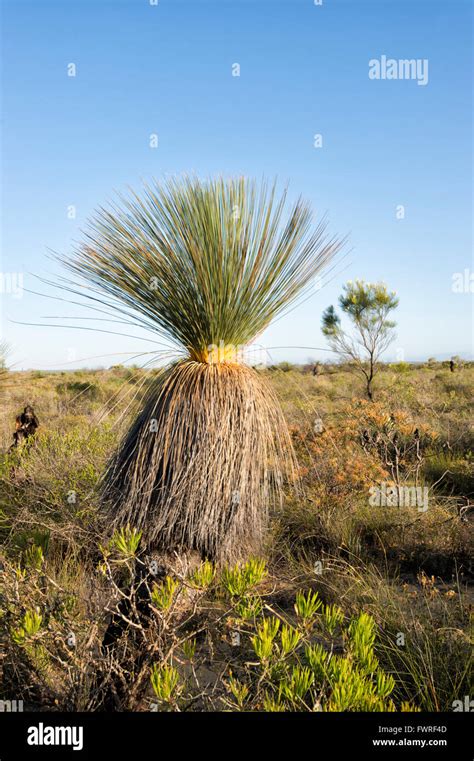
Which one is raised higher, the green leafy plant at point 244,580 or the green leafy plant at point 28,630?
the green leafy plant at point 244,580

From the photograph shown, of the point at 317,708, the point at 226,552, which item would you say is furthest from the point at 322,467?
the point at 317,708

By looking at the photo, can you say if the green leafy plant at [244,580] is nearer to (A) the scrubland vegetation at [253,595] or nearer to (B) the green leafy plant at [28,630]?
(A) the scrubland vegetation at [253,595]

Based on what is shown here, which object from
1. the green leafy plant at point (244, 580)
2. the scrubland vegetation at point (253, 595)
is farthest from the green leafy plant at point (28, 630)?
the green leafy plant at point (244, 580)

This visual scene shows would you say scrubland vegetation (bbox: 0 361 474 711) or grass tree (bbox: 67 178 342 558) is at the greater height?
grass tree (bbox: 67 178 342 558)

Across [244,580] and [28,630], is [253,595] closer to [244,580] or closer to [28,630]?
[244,580]

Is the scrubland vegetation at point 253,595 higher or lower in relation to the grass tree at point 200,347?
lower

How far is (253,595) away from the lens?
2.58 meters

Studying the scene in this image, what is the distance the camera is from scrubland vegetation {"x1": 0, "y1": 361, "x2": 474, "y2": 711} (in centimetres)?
250

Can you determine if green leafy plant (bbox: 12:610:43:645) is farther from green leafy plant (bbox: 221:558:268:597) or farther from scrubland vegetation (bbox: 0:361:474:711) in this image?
green leafy plant (bbox: 221:558:268:597)

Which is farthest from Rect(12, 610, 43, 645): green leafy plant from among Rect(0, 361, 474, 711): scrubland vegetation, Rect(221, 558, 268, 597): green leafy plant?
Rect(221, 558, 268, 597): green leafy plant

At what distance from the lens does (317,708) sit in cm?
216

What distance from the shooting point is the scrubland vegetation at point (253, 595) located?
250 cm

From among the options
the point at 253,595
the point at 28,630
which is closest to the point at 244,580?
the point at 253,595
